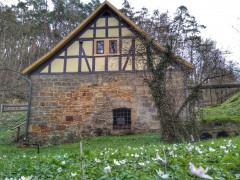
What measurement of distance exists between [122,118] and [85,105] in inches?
74.8

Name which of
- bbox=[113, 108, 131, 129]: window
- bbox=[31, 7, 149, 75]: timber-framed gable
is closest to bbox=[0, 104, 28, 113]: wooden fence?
bbox=[31, 7, 149, 75]: timber-framed gable

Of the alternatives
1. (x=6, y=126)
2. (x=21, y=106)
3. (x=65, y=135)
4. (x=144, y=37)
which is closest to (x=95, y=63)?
(x=144, y=37)

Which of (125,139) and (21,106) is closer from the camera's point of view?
(125,139)

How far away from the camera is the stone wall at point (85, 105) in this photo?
9.86 m

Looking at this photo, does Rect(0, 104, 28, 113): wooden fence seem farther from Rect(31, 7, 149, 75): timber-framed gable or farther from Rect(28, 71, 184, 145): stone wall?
Rect(31, 7, 149, 75): timber-framed gable

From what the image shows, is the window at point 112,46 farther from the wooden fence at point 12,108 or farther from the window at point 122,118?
the wooden fence at point 12,108

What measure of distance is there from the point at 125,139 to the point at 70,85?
387cm

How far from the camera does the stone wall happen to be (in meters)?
9.86

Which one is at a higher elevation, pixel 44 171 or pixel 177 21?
pixel 177 21

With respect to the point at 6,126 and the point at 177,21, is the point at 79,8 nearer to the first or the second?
the point at 6,126

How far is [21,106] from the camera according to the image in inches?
690

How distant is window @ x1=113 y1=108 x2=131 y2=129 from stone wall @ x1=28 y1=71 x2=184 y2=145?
0.27 meters

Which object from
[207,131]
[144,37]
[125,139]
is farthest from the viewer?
[207,131]

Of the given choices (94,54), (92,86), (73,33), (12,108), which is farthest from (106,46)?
(12,108)
